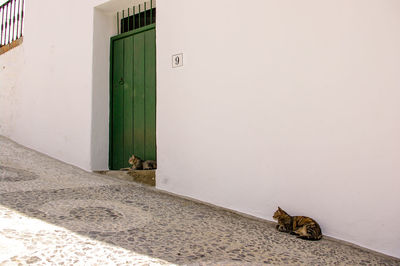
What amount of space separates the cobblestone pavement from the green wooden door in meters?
1.11

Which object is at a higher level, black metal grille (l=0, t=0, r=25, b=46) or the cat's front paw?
black metal grille (l=0, t=0, r=25, b=46)

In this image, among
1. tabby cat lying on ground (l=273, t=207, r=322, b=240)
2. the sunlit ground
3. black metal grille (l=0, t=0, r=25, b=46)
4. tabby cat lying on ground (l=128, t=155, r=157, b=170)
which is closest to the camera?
the sunlit ground

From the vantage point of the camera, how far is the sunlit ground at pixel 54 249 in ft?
5.52

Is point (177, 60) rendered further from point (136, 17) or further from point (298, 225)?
point (298, 225)

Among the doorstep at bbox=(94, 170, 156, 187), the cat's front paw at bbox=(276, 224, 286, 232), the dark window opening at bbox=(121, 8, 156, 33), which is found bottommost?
the cat's front paw at bbox=(276, 224, 286, 232)

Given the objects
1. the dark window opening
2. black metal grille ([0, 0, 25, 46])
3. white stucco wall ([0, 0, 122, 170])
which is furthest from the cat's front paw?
black metal grille ([0, 0, 25, 46])

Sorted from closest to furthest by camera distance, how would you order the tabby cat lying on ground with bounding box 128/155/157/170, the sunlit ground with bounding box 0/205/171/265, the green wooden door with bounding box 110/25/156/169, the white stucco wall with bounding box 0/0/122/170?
1. the sunlit ground with bounding box 0/205/171/265
2. the tabby cat lying on ground with bounding box 128/155/157/170
3. the green wooden door with bounding box 110/25/156/169
4. the white stucco wall with bounding box 0/0/122/170

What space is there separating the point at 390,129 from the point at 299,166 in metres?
0.72

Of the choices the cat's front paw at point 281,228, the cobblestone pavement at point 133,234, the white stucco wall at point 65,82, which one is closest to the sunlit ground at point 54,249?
the cobblestone pavement at point 133,234

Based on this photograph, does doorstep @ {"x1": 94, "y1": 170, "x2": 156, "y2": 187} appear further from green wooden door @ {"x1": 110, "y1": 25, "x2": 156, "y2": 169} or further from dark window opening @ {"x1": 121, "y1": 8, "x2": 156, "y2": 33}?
dark window opening @ {"x1": 121, "y1": 8, "x2": 156, "y2": 33}

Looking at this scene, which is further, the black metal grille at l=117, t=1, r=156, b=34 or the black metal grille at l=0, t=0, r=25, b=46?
the black metal grille at l=0, t=0, r=25, b=46

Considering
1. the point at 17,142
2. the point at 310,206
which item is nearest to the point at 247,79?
the point at 310,206

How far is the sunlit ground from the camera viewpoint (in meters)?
1.68

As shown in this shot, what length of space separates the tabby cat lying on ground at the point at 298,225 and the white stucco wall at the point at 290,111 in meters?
0.09
